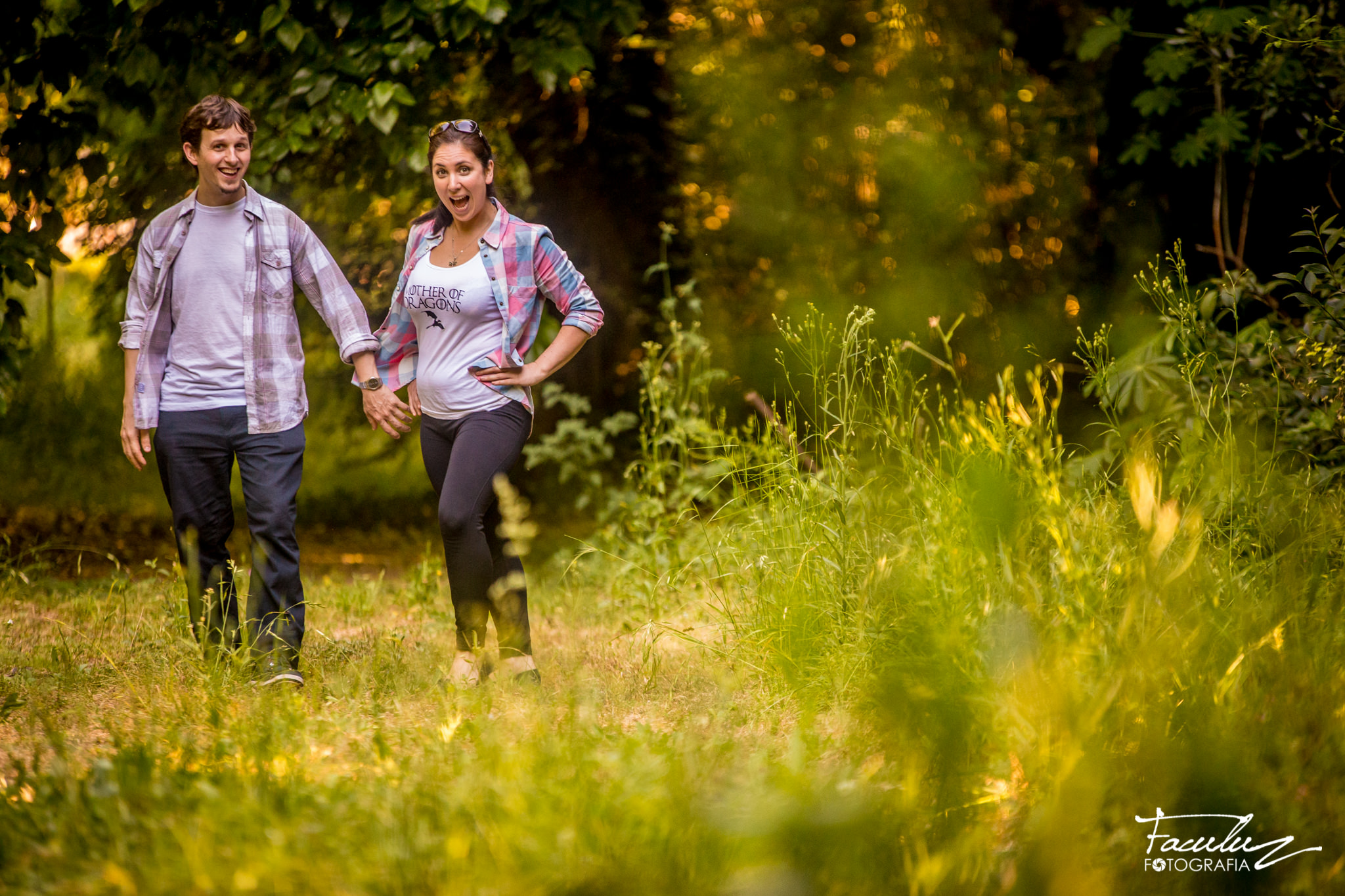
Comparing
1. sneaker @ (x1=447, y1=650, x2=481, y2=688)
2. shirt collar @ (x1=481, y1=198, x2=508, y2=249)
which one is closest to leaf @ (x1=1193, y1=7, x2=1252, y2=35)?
shirt collar @ (x1=481, y1=198, x2=508, y2=249)

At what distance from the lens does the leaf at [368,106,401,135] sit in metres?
4.85

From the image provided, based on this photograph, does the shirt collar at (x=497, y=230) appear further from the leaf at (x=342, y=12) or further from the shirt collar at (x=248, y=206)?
the leaf at (x=342, y=12)

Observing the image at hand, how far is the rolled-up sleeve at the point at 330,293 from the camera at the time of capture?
12.7ft

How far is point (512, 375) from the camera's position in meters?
3.77

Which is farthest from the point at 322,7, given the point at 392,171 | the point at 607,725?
the point at 607,725

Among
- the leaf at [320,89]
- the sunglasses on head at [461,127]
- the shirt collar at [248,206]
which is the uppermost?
the leaf at [320,89]

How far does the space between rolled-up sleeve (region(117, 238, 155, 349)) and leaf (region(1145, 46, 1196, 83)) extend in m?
4.67

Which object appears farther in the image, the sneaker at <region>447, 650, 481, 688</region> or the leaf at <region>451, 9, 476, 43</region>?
the leaf at <region>451, 9, 476, 43</region>

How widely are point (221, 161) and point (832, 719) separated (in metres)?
2.61

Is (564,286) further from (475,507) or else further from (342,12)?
(342,12)

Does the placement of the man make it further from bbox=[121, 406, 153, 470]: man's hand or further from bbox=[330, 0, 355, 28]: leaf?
bbox=[330, 0, 355, 28]: leaf

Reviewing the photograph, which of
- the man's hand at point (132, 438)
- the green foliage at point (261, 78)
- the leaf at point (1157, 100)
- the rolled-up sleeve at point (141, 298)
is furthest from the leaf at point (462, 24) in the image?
the leaf at point (1157, 100)

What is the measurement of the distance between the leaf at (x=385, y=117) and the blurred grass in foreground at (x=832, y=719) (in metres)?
2.08

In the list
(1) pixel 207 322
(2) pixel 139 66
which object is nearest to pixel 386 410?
(1) pixel 207 322
